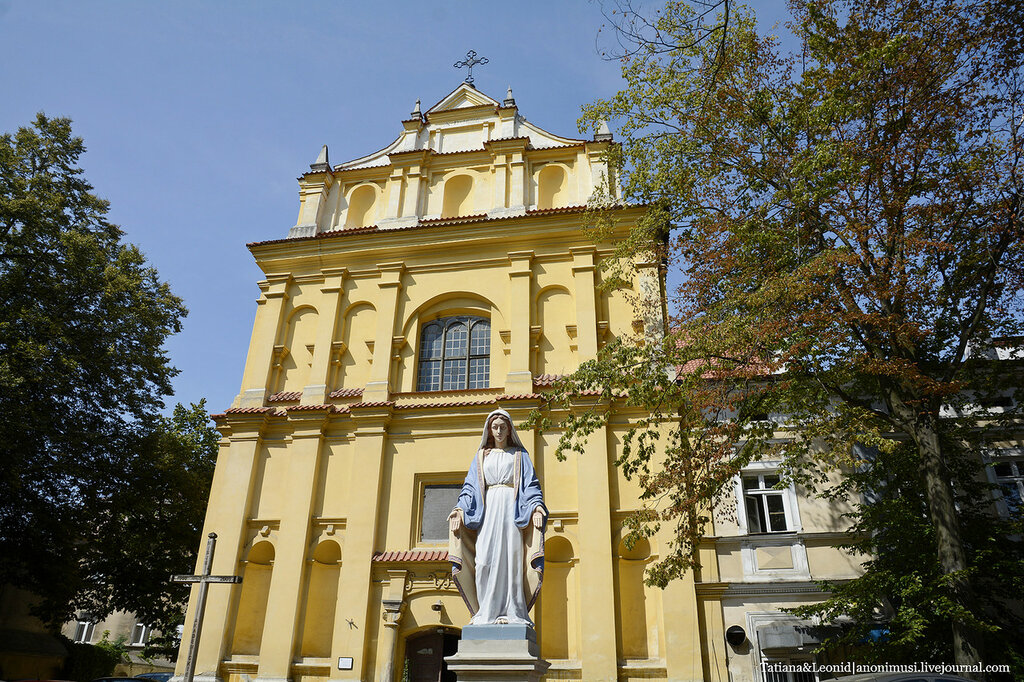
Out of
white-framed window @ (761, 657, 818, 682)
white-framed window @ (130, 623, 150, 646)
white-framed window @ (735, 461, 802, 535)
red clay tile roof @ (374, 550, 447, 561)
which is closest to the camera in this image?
white-framed window @ (761, 657, 818, 682)

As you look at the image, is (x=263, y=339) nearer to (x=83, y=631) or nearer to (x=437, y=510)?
(x=437, y=510)

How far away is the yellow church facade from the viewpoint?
14133 millimetres

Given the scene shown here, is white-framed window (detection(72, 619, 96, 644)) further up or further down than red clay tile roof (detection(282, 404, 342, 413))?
further down

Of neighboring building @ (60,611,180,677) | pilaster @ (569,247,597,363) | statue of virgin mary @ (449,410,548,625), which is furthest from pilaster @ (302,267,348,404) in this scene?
neighboring building @ (60,611,180,677)

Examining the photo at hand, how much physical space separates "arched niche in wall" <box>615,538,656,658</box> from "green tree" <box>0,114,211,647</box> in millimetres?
13476

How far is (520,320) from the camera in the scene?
1738 centimetres

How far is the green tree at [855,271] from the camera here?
10.2 m

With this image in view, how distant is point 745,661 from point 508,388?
7506 millimetres

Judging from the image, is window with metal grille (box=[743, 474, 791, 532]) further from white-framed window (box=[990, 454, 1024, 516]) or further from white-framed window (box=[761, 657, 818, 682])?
white-framed window (box=[990, 454, 1024, 516])

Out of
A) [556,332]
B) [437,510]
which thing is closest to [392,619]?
[437,510]

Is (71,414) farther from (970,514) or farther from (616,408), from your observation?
(970,514)

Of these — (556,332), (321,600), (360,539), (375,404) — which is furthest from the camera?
(556,332)

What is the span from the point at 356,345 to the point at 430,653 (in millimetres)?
7826

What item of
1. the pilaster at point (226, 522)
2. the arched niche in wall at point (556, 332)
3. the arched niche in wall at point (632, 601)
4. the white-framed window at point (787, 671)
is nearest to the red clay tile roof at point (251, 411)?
the pilaster at point (226, 522)
